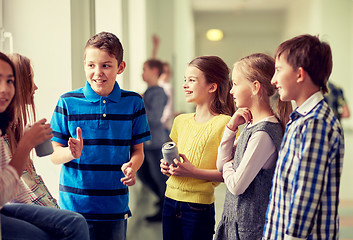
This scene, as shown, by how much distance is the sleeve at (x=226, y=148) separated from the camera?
4.81 ft

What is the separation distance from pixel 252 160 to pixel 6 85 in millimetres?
787

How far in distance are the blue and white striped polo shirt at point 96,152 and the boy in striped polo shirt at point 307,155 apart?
608 millimetres

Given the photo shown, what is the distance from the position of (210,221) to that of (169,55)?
141 inches

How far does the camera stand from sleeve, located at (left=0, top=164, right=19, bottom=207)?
43.8 inches

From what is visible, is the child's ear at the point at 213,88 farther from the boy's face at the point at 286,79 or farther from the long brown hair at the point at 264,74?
the boy's face at the point at 286,79

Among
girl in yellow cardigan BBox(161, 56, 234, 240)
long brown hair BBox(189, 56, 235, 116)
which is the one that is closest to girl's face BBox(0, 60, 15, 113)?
girl in yellow cardigan BBox(161, 56, 234, 240)

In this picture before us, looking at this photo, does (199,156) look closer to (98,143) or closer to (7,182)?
(98,143)

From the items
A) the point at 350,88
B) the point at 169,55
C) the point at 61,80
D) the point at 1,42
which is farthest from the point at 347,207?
the point at 350,88

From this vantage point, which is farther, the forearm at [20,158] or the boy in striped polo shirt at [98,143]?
the boy in striped polo shirt at [98,143]

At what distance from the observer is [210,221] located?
1576 mm

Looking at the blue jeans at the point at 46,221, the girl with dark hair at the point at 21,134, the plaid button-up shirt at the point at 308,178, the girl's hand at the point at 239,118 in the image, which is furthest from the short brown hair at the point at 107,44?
the plaid button-up shirt at the point at 308,178

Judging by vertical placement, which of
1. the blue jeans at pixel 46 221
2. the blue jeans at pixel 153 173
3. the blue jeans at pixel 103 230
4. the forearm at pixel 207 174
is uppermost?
the forearm at pixel 207 174

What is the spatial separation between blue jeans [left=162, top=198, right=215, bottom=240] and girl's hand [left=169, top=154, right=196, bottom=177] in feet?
0.39

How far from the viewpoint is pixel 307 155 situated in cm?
110
